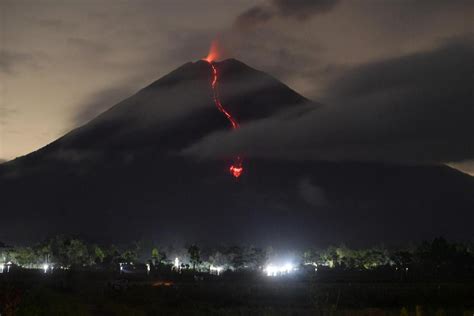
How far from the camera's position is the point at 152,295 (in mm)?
43844

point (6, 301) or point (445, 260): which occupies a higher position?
point (445, 260)

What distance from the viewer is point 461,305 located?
135 ft

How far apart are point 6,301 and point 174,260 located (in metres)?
106

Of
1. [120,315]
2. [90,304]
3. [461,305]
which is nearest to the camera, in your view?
[120,315]

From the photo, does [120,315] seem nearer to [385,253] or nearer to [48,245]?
[385,253]

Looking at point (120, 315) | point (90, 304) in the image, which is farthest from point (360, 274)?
point (120, 315)

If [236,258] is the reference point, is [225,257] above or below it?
above

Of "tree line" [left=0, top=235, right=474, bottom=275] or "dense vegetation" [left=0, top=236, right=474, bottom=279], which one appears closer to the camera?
"dense vegetation" [left=0, top=236, right=474, bottom=279]

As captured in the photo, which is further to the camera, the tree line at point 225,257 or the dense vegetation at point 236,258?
the tree line at point 225,257

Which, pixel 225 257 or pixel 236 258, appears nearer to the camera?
pixel 236 258

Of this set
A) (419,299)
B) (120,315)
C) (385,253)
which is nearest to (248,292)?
(419,299)

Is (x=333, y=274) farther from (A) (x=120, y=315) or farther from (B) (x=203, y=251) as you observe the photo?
(B) (x=203, y=251)

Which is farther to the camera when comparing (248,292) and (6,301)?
(248,292)

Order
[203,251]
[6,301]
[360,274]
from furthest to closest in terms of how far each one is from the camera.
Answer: [203,251] → [360,274] → [6,301]
